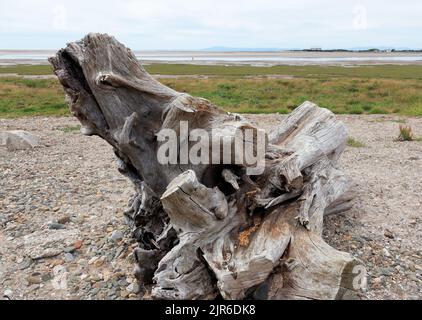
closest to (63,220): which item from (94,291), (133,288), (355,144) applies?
(94,291)

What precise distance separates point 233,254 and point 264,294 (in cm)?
56

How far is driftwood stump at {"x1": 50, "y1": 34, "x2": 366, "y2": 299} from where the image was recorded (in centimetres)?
443

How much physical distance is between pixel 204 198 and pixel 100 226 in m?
3.45

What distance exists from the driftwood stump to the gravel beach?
90 cm

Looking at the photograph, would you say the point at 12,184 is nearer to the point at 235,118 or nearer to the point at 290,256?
the point at 235,118

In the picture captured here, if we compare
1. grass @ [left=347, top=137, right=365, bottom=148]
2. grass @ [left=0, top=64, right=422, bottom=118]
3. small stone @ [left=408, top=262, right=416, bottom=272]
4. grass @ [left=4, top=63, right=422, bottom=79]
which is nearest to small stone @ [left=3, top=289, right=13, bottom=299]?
small stone @ [left=408, top=262, right=416, bottom=272]

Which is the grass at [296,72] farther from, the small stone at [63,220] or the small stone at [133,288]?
the small stone at [133,288]

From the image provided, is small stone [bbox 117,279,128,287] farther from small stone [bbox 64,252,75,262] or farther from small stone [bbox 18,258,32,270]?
small stone [bbox 18,258,32,270]

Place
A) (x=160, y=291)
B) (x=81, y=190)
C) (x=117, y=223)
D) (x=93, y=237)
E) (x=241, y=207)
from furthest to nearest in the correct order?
(x=81, y=190)
(x=117, y=223)
(x=93, y=237)
(x=241, y=207)
(x=160, y=291)

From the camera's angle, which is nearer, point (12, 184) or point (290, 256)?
point (290, 256)

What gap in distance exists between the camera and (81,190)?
943 centimetres

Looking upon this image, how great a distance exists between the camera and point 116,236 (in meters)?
6.91

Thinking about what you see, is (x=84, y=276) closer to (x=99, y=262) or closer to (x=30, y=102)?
(x=99, y=262)
